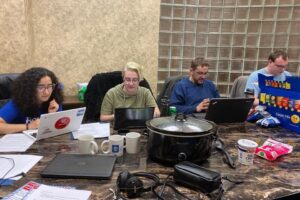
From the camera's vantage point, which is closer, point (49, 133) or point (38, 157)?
point (38, 157)

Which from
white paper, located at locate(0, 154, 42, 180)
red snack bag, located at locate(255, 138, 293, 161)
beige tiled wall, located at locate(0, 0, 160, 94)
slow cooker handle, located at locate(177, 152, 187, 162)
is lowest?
white paper, located at locate(0, 154, 42, 180)

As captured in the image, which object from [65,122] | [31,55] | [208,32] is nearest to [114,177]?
[65,122]

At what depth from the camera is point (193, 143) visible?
3.53 ft

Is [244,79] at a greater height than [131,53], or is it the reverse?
[131,53]

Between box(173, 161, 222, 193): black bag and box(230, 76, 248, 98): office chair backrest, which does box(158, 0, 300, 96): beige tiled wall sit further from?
box(173, 161, 222, 193): black bag

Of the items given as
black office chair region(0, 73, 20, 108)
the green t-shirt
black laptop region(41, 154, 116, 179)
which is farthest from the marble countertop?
black office chair region(0, 73, 20, 108)

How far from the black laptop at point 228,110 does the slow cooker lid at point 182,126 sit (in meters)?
0.48

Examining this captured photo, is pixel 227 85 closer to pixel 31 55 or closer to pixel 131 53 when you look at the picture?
pixel 131 53

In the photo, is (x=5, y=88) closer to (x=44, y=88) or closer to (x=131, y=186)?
(x=44, y=88)

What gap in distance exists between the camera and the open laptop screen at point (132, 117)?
1511mm

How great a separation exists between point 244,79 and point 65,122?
2.03 meters

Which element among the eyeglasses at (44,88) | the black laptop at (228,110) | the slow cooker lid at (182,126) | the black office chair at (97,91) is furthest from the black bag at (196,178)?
the black office chair at (97,91)

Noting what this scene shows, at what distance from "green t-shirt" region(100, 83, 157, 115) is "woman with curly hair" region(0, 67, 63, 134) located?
1.26ft

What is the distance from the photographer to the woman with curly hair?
1.68 m
